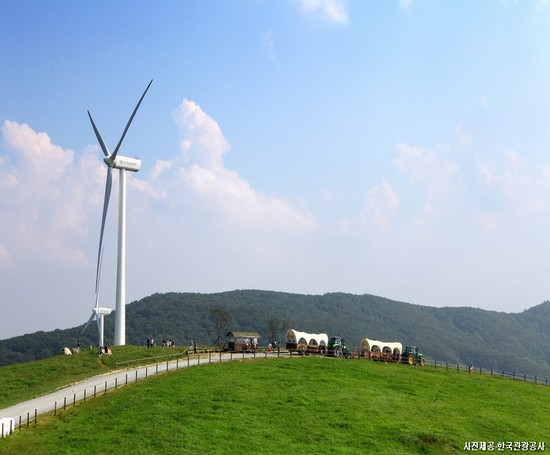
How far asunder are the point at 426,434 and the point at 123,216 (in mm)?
56787

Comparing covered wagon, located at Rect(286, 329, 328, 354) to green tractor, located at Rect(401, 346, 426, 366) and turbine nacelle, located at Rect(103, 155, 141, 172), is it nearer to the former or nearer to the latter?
green tractor, located at Rect(401, 346, 426, 366)

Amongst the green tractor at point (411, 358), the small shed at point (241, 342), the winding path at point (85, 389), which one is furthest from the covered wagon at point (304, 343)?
the green tractor at point (411, 358)

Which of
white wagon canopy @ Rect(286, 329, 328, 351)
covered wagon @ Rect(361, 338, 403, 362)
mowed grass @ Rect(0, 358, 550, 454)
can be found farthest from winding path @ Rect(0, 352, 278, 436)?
covered wagon @ Rect(361, 338, 403, 362)

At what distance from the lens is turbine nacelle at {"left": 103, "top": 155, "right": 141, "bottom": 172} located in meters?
91.2

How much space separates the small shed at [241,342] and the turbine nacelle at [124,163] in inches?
1110

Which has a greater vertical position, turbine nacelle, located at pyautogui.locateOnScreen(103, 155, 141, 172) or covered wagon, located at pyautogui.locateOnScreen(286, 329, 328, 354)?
turbine nacelle, located at pyautogui.locateOnScreen(103, 155, 141, 172)

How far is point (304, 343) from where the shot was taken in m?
84.4

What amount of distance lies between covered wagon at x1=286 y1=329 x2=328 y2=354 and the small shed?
469cm

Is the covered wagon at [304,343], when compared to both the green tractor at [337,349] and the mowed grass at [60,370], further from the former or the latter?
the mowed grass at [60,370]

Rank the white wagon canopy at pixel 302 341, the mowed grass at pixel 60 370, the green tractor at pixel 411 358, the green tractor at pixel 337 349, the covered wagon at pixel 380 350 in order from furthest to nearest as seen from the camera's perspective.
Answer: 1. the green tractor at pixel 411 358
2. the covered wagon at pixel 380 350
3. the white wagon canopy at pixel 302 341
4. the green tractor at pixel 337 349
5. the mowed grass at pixel 60 370

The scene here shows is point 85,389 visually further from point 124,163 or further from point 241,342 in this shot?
point 124,163

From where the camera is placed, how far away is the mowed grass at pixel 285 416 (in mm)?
40812

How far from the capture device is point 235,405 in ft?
158

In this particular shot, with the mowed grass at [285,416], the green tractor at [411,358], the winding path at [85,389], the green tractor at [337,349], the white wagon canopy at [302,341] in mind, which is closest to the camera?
the mowed grass at [285,416]
